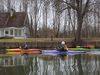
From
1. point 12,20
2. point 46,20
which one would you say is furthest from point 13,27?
point 46,20

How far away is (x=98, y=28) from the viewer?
8906cm

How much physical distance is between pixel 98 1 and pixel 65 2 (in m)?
5.21

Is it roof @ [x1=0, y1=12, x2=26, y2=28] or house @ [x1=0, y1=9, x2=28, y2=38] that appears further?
roof @ [x1=0, y1=12, x2=26, y2=28]

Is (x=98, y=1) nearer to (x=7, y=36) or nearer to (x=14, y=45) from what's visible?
(x=14, y=45)

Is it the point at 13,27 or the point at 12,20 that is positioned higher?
the point at 12,20

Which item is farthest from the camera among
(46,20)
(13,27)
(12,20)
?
(46,20)

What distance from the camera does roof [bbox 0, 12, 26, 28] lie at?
2709 inches

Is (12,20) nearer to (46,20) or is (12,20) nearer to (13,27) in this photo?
(13,27)

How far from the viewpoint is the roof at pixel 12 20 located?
68812 millimetres

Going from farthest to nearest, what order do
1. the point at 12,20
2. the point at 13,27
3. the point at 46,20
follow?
the point at 46,20, the point at 12,20, the point at 13,27

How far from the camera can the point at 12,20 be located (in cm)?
7006

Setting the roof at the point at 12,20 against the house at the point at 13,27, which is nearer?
the house at the point at 13,27

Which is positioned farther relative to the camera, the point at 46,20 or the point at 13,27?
the point at 46,20

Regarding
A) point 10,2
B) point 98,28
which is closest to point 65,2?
point 10,2
